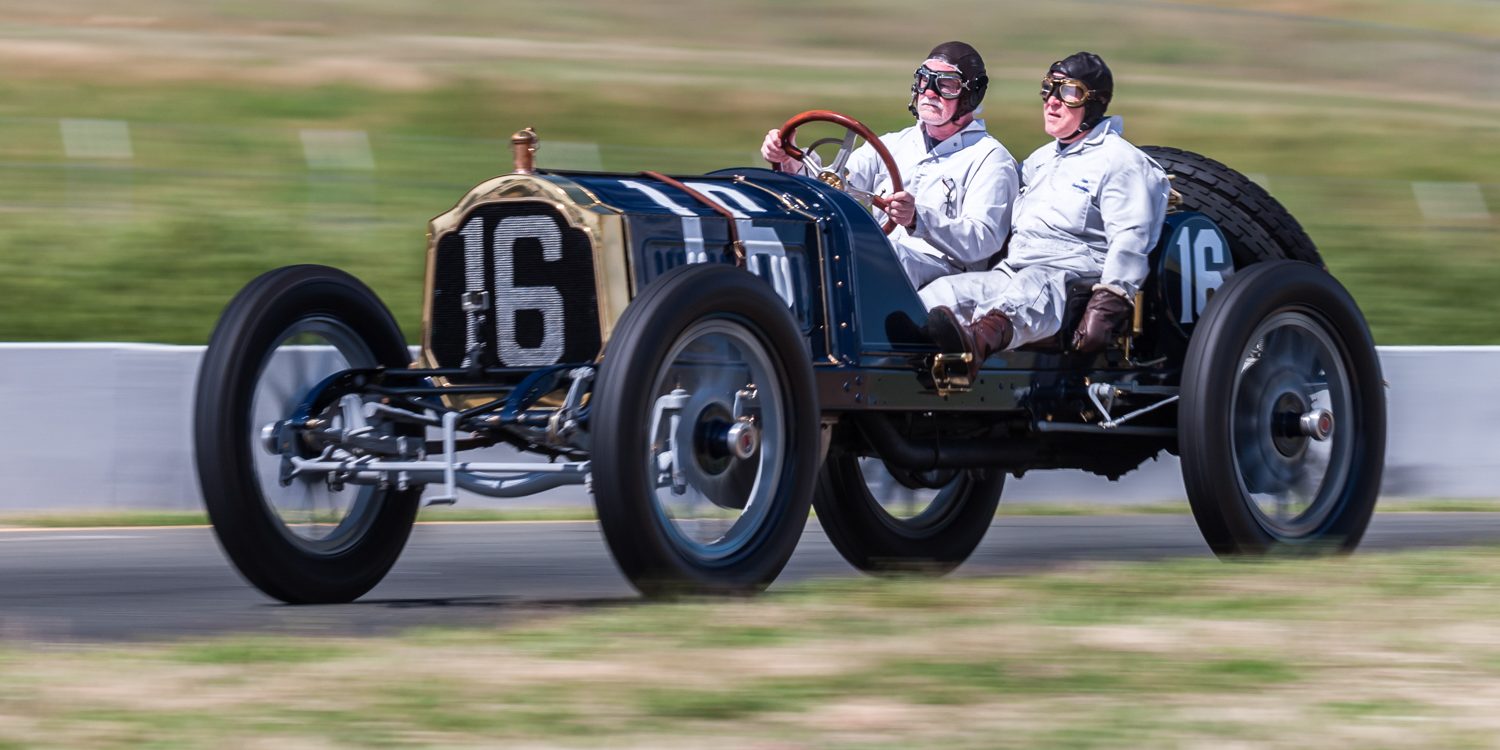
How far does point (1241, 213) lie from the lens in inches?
340

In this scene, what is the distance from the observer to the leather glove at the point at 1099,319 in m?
7.78

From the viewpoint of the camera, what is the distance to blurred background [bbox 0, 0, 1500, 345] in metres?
16.3

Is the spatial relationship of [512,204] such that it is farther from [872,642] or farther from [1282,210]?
[1282,210]

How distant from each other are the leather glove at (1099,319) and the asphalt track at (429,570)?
927 mm

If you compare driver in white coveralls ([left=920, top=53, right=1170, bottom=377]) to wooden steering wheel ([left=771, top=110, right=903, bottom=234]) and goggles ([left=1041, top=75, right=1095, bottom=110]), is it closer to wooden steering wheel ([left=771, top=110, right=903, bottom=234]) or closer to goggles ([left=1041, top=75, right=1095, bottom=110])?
goggles ([left=1041, top=75, right=1095, bottom=110])

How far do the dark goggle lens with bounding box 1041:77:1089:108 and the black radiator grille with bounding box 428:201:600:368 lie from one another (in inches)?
91.0

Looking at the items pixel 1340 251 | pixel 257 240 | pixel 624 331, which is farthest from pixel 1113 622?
pixel 1340 251

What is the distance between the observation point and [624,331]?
5.95m

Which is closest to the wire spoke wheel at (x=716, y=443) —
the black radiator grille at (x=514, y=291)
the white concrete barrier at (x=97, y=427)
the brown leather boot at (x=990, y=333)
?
the black radiator grille at (x=514, y=291)

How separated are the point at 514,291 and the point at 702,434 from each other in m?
0.91

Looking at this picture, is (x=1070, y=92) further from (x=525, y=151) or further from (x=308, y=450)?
(x=308, y=450)

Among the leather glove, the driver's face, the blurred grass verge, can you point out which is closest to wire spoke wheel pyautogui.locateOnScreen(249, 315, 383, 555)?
the blurred grass verge

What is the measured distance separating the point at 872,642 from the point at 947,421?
2765mm

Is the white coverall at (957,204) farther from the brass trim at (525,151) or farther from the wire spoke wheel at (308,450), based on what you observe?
the wire spoke wheel at (308,450)
